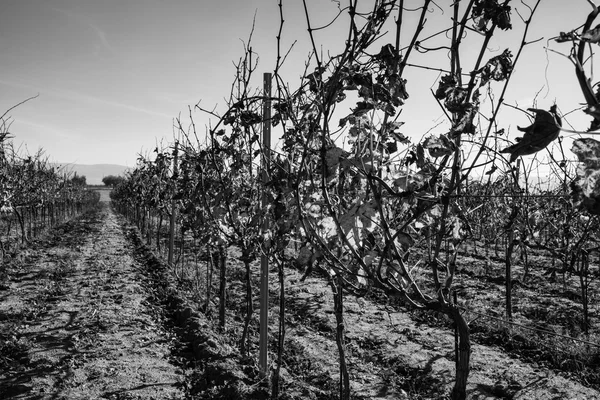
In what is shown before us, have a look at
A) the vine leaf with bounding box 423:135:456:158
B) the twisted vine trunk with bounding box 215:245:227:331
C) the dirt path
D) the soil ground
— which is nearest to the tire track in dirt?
the soil ground

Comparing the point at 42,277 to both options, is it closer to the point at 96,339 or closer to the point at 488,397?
the point at 96,339

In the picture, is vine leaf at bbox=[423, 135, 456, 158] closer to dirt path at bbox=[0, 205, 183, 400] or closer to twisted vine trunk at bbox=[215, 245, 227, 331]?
dirt path at bbox=[0, 205, 183, 400]

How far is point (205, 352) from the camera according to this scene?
4.31 meters

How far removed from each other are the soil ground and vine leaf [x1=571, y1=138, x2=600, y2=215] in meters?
3.27

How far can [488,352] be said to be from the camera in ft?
15.8

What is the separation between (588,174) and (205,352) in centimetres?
421

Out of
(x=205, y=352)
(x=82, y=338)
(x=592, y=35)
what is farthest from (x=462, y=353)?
(x=82, y=338)

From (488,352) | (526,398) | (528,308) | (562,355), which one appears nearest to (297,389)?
(526,398)

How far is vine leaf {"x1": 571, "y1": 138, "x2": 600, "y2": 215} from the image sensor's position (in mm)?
732

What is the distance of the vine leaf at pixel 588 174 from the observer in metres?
0.73

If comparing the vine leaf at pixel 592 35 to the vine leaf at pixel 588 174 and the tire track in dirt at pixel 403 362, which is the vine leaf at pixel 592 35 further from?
the tire track in dirt at pixel 403 362

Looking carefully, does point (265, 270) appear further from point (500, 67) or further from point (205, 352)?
point (500, 67)

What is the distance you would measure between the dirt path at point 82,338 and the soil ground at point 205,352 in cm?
2

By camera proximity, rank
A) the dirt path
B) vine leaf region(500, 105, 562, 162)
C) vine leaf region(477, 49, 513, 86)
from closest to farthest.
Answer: vine leaf region(500, 105, 562, 162), vine leaf region(477, 49, 513, 86), the dirt path
